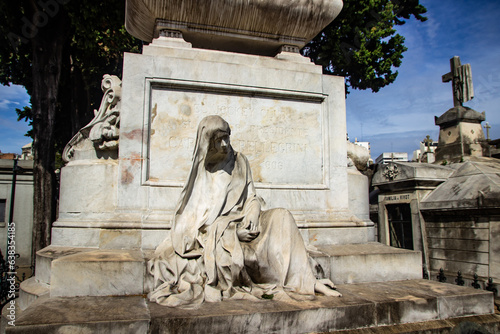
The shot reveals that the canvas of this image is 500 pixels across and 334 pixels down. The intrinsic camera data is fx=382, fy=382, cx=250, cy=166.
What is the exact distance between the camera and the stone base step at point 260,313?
2.88 meters

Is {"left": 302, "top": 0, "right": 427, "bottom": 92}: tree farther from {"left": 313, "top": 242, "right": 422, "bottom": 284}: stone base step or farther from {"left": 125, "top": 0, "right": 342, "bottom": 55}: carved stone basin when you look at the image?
{"left": 313, "top": 242, "right": 422, "bottom": 284}: stone base step

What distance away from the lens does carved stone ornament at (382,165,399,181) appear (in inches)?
422

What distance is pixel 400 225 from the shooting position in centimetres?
1084

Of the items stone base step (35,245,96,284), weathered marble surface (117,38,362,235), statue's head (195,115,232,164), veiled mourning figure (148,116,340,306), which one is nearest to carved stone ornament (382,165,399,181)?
weathered marble surface (117,38,362,235)

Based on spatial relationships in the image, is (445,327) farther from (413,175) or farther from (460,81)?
(460,81)

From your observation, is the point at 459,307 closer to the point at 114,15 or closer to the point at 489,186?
the point at 489,186

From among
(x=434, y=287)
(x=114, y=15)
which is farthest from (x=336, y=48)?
(x=434, y=287)

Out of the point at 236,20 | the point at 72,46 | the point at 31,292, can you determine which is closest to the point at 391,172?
the point at 236,20

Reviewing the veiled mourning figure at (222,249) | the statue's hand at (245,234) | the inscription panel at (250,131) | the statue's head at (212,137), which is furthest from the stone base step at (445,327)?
A: the inscription panel at (250,131)

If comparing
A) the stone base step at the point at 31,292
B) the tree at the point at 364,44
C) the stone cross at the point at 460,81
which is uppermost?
the tree at the point at 364,44

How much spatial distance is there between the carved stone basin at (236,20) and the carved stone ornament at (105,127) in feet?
3.55

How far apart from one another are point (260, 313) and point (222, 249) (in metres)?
0.76

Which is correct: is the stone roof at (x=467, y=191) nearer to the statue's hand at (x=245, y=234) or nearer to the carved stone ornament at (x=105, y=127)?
the statue's hand at (x=245, y=234)

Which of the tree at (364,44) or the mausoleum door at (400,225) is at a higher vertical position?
the tree at (364,44)
